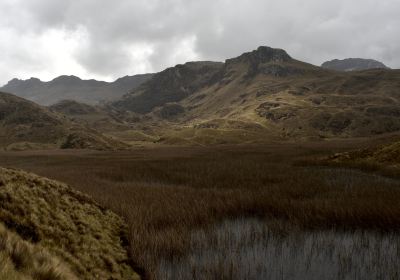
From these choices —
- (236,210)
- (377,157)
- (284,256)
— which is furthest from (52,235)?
(377,157)

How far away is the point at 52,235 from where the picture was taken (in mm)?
8992

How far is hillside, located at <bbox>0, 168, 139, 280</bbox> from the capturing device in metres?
6.58

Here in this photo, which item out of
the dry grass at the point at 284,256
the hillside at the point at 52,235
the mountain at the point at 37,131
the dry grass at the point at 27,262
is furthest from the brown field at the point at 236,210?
the mountain at the point at 37,131

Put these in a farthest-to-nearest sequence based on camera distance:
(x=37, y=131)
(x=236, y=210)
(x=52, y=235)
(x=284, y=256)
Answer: (x=37, y=131), (x=236, y=210), (x=284, y=256), (x=52, y=235)

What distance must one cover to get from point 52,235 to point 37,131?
11659 cm

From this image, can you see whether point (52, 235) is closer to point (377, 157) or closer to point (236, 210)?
point (236, 210)

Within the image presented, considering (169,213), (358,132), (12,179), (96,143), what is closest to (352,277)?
(169,213)

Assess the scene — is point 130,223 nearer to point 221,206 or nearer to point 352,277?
point 221,206

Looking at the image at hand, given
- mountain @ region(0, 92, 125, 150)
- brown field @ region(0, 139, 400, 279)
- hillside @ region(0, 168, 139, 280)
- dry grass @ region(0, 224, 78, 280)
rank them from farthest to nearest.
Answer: mountain @ region(0, 92, 125, 150)
brown field @ region(0, 139, 400, 279)
hillside @ region(0, 168, 139, 280)
dry grass @ region(0, 224, 78, 280)

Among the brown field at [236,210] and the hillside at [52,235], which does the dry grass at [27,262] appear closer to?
the hillside at [52,235]

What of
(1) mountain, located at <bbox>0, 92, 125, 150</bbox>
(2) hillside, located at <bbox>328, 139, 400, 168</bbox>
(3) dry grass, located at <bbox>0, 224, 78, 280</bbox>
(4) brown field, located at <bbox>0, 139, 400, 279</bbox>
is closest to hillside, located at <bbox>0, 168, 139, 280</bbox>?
(3) dry grass, located at <bbox>0, 224, 78, 280</bbox>

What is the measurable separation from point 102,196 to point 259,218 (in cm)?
724

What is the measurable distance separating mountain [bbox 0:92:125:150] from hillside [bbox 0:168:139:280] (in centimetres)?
8121

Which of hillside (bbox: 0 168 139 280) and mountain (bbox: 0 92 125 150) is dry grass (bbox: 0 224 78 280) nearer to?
hillside (bbox: 0 168 139 280)
